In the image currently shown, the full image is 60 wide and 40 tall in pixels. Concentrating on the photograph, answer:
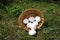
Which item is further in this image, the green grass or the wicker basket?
the wicker basket

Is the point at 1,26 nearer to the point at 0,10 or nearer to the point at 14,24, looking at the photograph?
the point at 14,24

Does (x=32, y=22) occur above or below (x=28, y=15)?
below

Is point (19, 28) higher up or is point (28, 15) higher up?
point (28, 15)

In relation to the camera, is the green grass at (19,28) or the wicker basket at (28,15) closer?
the green grass at (19,28)

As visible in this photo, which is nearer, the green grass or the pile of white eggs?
the green grass

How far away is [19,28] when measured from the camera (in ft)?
17.3

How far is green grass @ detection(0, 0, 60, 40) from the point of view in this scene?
500cm

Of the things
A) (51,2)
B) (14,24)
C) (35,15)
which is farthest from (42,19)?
(51,2)

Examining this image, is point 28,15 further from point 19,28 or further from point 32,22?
point 19,28

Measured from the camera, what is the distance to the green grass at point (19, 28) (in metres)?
5.00

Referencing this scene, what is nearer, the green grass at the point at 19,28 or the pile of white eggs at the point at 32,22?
the green grass at the point at 19,28

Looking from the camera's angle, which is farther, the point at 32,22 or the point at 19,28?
the point at 32,22

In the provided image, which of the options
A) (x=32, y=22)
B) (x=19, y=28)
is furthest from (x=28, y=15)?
(x=19, y=28)

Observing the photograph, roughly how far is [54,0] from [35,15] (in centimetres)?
116
